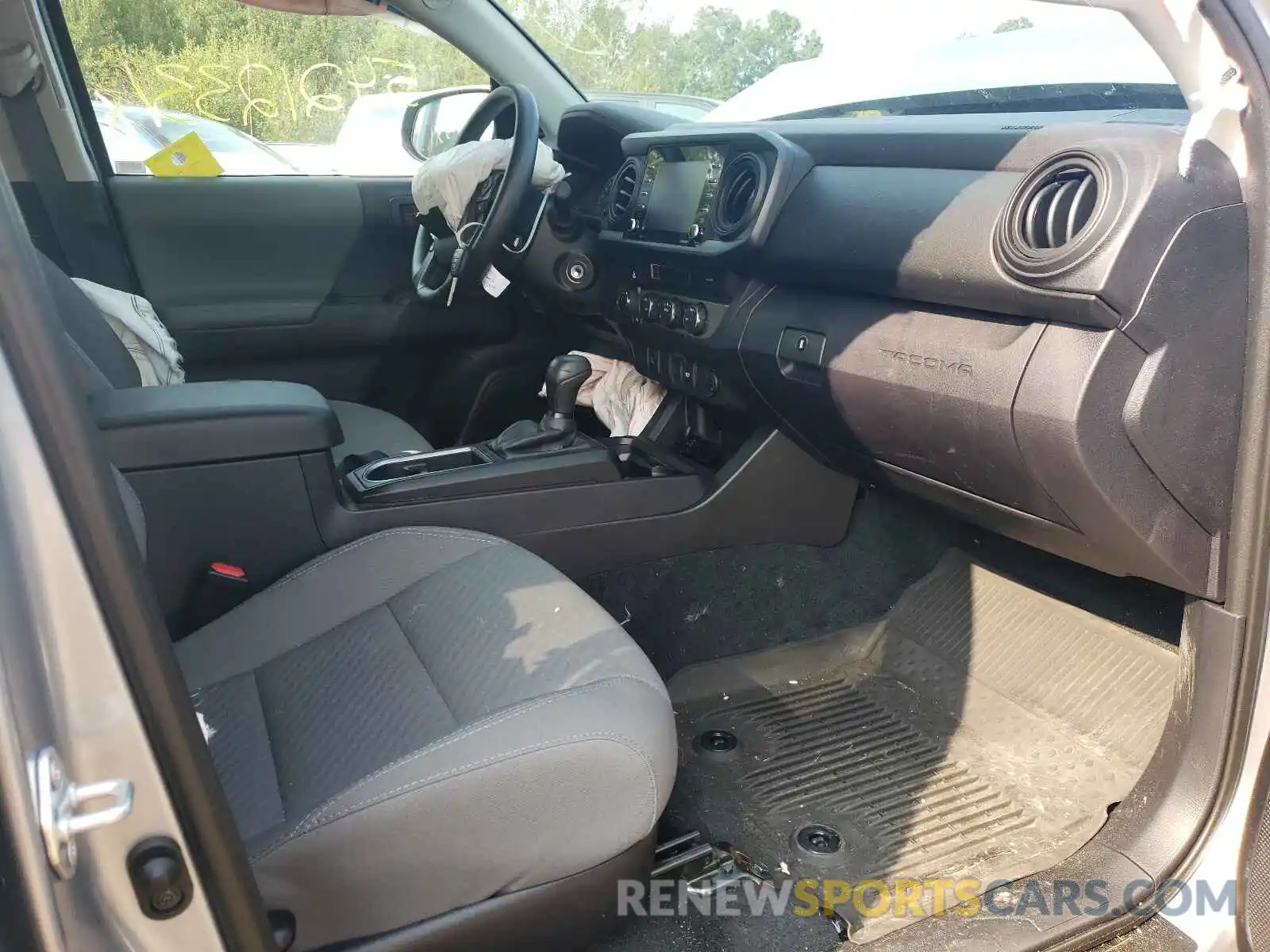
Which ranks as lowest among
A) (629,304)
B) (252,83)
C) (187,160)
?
(629,304)

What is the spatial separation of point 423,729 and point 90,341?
2.75 ft

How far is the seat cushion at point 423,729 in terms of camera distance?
3.15 feet

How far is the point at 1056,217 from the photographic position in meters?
1.12

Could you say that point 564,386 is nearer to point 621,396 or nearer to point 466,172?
point 621,396

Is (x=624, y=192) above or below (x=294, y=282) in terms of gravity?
above

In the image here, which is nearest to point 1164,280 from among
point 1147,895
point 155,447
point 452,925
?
point 1147,895

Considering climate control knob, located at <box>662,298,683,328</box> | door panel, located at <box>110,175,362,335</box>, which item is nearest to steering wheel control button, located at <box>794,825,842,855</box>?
climate control knob, located at <box>662,298,683,328</box>

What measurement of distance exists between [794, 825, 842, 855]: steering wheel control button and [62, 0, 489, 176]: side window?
1.71 meters

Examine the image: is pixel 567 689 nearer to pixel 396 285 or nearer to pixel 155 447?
pixel 155 447

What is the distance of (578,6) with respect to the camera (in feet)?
6.84

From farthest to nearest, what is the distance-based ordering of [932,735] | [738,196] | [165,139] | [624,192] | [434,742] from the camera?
[165,139] < [624,192] < [932,735] < [738,196] < [434,742]

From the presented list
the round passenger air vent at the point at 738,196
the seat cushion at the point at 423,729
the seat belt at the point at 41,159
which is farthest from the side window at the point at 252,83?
the seat cushion at the point at 423,729

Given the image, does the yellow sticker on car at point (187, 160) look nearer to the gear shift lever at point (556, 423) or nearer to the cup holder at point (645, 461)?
the gear shift lever at point (556, 423)

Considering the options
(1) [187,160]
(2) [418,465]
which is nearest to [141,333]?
(1) [187,160]
